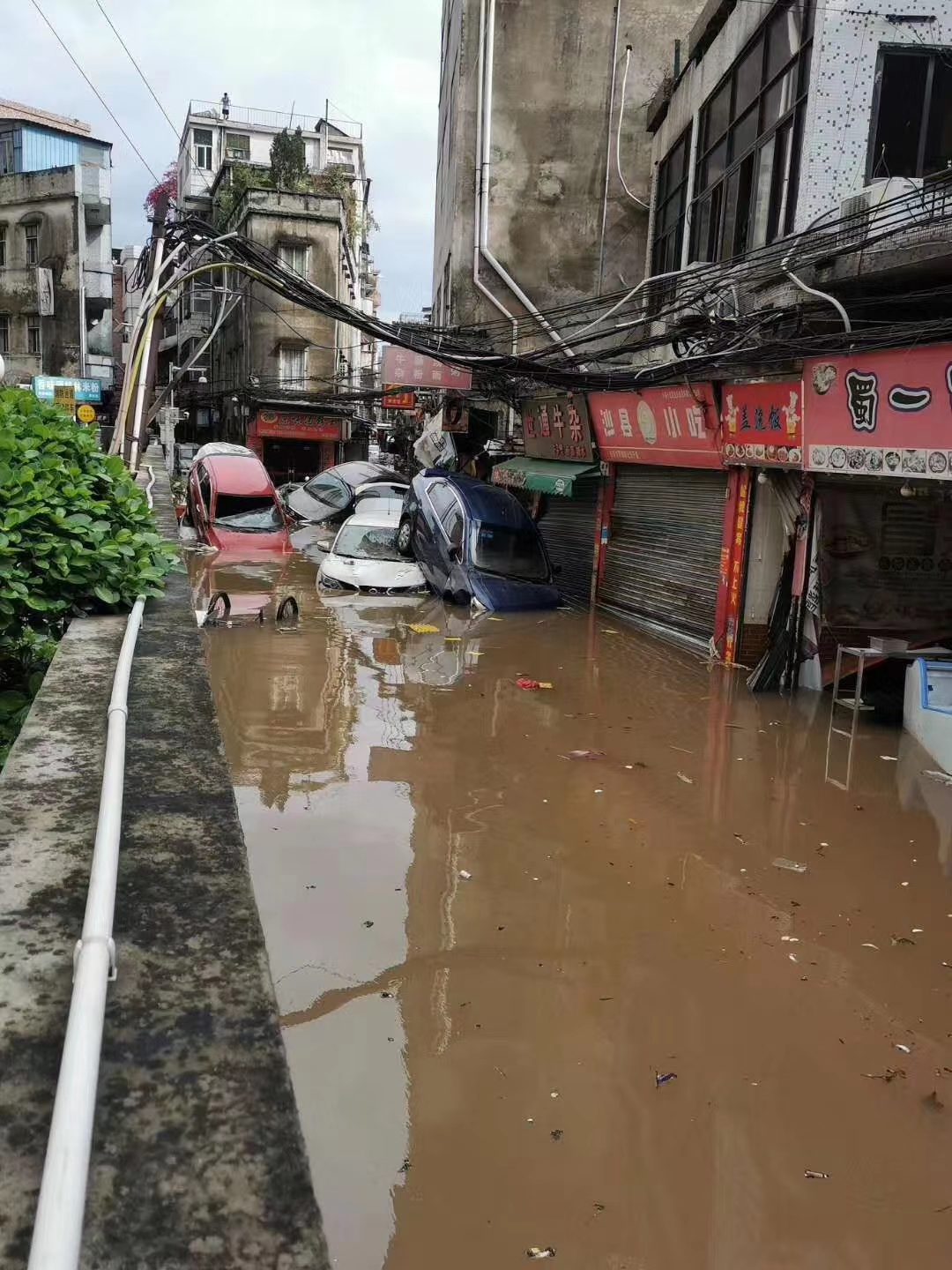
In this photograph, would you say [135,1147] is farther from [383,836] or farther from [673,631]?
[673,631]

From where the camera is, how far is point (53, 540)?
14.9 ft

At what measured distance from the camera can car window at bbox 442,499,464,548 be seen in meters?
15.9

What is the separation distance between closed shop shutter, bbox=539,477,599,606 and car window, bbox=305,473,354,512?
8382mm

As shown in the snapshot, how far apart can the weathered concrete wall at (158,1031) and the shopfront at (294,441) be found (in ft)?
109

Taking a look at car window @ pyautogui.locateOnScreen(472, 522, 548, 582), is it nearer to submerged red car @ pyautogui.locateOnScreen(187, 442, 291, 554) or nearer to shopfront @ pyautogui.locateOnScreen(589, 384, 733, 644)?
shopfront @ pyautogui.locateOnScreen(589, 384, 733, 644)

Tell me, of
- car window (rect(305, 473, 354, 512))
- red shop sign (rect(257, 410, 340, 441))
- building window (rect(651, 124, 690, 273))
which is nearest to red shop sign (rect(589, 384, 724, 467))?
building window (rect(651, 124, 690, 273))

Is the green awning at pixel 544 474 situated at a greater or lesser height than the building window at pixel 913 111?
lesser

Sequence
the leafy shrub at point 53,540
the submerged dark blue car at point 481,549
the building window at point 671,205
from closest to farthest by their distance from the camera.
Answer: the leafy shrub at point 53,540 → the building window at point 671,205 → the submerged dark blue car at point 481,549

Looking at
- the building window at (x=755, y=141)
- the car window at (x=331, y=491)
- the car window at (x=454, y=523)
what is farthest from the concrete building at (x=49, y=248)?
the building window at (x=755, y=141)

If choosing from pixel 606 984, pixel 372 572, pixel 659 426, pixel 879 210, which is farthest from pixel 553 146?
pixel 606 984

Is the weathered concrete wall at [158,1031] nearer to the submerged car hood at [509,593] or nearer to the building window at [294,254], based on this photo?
the submerged car hood at [509,593]

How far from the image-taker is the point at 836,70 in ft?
30.1

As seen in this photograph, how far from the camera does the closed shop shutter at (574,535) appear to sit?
1723 centimetres

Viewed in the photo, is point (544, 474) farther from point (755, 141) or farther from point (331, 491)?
point (331, 491)
